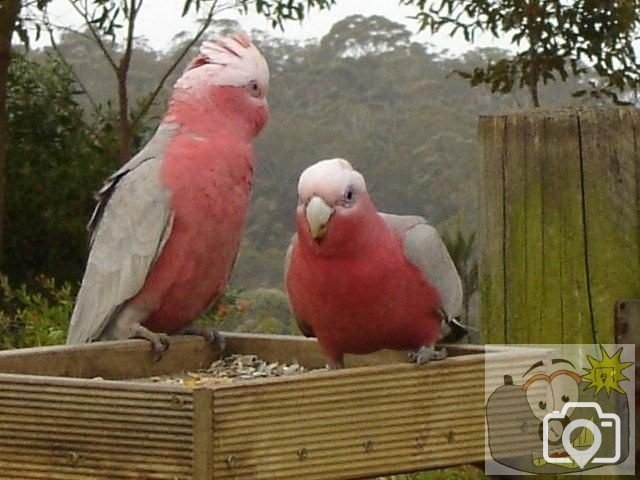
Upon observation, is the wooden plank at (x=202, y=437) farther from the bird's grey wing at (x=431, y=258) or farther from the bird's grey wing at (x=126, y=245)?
the bird's grey wing at (x=126, y=245)

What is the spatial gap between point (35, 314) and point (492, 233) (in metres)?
2.71

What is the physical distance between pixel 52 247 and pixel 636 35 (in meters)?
3.00

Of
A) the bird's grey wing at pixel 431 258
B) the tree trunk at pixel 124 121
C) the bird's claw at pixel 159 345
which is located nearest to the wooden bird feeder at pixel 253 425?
the bird's grey wing at pixel 431 258

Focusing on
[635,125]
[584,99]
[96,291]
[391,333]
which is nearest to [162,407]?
[391,333]

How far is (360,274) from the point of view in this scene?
7.00 ft

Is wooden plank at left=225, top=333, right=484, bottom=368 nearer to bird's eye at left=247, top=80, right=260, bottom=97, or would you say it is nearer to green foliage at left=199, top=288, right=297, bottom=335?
bird's eye at left=247, top=80, right=260, bottom=97

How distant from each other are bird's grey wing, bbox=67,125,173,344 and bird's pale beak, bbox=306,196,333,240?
59 centimetres

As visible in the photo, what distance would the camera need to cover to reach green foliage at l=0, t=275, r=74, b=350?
4449 millimetres

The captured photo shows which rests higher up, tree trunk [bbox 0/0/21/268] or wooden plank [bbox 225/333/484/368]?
tree trunk [bbox 0/0/21/268]

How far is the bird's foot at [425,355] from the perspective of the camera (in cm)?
200

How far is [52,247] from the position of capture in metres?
5.85

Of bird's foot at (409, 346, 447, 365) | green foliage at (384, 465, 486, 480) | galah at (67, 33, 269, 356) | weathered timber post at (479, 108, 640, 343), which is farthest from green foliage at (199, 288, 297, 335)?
bird's foot at (409, 346, 447, 365)

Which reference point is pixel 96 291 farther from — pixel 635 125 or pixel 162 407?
pixel 635 125

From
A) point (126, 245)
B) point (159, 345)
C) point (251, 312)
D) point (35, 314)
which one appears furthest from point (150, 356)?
point (251, 312)
